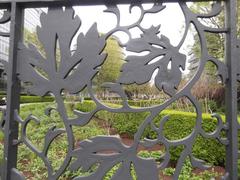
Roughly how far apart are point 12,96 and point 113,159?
549 mm

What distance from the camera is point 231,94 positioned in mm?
1125

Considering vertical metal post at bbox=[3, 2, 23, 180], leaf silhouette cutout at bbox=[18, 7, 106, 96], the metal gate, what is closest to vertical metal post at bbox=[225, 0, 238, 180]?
the metal gate

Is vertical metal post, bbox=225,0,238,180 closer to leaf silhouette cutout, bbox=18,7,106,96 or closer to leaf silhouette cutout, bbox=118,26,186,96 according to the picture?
leaf silhouette cutout, bbox=118,26,186,96

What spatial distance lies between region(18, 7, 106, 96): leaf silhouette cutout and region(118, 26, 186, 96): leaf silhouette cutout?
0.14 meters

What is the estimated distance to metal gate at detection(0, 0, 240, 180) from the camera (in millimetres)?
1147

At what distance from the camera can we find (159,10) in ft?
3.94

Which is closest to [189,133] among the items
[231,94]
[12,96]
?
[231,94]

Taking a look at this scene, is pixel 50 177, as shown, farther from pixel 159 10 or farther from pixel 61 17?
pixel 159 10

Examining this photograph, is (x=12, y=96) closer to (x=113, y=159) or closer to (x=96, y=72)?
(x=96, y=72)

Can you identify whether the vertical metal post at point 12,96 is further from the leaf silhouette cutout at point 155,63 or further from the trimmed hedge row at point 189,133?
the trimmed hedge row at point 189,133

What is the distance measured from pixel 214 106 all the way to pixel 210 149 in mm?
6704

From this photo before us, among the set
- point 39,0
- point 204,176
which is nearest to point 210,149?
point 204,176

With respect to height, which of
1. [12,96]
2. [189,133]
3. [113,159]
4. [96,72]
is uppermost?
[96,72]

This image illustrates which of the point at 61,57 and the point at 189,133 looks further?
the point at 189,133
